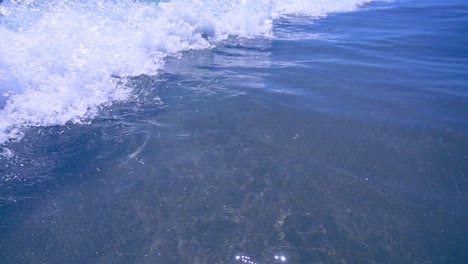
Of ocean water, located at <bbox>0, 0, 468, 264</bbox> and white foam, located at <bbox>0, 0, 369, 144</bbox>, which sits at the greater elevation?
white foam, located at <bbox>0, 0, 369, 144</bbox>

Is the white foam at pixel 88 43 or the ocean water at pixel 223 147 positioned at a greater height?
the white foam at pixel 88 43

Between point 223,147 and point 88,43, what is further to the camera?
point 88,43

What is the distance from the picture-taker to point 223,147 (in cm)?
421

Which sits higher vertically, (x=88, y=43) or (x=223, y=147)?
(x=88, y=43)

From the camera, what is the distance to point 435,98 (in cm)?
534

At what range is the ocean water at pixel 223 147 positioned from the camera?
2.98 metres

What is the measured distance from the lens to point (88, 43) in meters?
6.99

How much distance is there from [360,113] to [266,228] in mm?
2878

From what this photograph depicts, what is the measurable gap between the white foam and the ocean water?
43 mm

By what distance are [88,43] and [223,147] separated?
16.0ft

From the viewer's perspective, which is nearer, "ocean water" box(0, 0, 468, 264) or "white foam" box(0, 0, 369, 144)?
"ocean water" box(0, 0, 468, 264)

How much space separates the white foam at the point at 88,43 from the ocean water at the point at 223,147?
4 cm

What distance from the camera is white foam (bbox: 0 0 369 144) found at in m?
5.03

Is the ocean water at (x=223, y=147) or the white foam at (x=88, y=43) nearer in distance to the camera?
the ocean water at (x=223, y=147)
